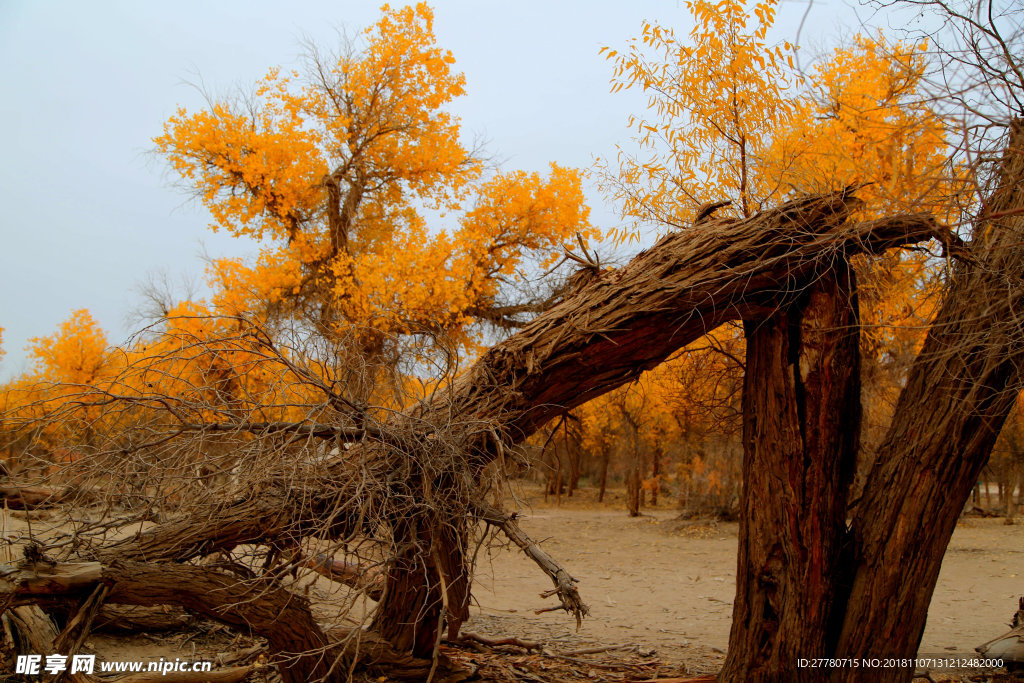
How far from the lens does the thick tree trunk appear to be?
4.19 metres

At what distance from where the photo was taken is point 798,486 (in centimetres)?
430

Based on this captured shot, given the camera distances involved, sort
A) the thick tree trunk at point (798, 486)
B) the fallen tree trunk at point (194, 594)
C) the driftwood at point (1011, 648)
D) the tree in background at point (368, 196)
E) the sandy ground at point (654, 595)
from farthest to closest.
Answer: the tree in background at point (368, 196) < the sandy ground at point (654, 595) < the driftwood at point (1011, 648) < the thick tree trunk at point (798, 486) < the fallen tree trunk at point (194, 594)

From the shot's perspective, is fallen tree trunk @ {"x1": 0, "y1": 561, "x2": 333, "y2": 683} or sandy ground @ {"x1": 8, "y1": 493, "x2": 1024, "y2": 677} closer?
fallen tree trunk @ {"x1": 0, "y1": 561, "x2": 333, "y2": 683}

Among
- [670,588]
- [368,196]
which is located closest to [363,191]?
[368,196]

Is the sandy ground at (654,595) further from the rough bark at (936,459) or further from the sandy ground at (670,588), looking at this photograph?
the rough bark at (936,459)

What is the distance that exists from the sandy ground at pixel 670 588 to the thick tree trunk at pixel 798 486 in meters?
1.42

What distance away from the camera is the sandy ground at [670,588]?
6.97m

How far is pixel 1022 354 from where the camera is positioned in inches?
150

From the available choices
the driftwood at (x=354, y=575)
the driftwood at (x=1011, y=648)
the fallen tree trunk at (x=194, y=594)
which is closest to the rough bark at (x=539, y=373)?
the fallen tree trunk at (x=194, y=594)

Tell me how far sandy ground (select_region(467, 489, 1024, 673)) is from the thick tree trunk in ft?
4.64

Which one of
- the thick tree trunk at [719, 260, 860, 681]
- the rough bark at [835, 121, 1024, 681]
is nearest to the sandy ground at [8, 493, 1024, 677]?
the thick tree trunk at [719, 260, 860, 681]

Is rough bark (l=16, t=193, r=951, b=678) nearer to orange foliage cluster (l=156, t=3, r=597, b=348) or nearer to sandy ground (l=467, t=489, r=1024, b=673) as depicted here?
sandy ground (l=467, t=489, r=1024, b=673)

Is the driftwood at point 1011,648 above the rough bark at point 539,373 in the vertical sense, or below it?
below

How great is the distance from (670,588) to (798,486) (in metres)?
7.28
